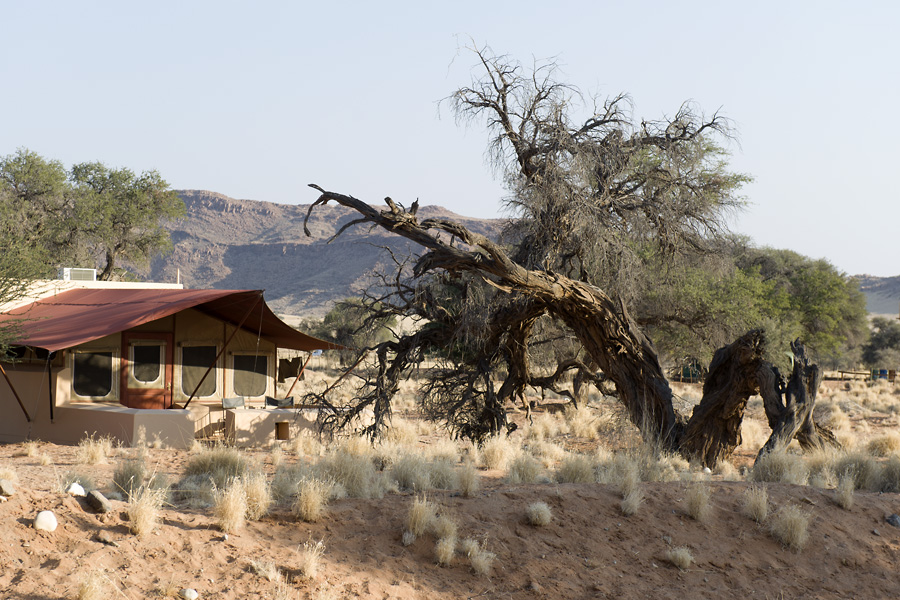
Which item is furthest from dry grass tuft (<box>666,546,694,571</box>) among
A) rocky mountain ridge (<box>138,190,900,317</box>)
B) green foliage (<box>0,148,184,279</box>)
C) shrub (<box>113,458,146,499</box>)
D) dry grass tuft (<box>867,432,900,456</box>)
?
rocky mountain ridge (<box>138,190,900,317</box>)

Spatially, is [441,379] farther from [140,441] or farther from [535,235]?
[140,441]

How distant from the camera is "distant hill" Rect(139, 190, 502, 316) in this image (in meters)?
115

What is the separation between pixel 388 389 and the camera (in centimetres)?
1340

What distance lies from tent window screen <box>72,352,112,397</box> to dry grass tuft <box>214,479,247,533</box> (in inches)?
452

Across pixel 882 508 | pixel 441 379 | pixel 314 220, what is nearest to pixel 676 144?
pixel 441 379

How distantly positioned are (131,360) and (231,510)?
1210 centimetres

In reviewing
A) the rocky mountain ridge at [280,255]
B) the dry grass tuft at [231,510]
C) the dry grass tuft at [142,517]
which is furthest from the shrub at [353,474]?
the rocky mountain ridge at [280,255]

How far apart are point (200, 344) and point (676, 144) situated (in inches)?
469

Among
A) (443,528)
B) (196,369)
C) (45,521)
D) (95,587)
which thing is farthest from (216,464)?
(196,369)

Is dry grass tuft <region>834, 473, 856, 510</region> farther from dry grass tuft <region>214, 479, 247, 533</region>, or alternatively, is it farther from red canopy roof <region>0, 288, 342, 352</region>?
red canopy roof <region>0, 288, 342, 352</region>

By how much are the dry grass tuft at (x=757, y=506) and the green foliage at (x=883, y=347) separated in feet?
151

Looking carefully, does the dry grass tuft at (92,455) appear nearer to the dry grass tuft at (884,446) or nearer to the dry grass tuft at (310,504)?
the dry grass tuft at (310,504)

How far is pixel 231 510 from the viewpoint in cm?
677

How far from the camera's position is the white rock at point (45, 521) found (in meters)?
6.13
